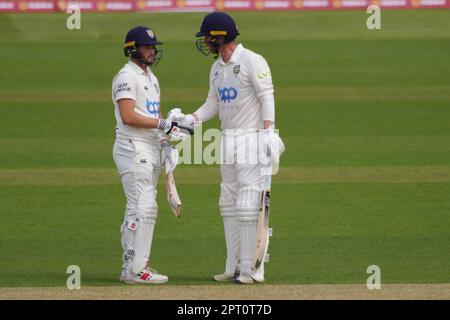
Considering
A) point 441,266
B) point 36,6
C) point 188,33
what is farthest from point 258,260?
point 36,6

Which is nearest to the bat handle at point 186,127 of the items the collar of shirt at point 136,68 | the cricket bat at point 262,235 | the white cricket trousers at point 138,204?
the white cricket trousers at point 138,204

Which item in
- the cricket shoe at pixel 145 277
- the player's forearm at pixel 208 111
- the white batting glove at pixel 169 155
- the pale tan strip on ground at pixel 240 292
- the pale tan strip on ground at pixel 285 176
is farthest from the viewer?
the pale tan strip on ground at pixel 285 176

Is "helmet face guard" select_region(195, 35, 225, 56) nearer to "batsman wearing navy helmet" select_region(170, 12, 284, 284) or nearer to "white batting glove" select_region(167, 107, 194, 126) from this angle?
"batsman wearing navy helmet" select_region(170, 12, 284, 284)

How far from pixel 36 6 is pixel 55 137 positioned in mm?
15153

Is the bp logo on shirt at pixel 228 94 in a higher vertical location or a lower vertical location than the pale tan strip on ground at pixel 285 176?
higher

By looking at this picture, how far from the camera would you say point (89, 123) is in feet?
63.2

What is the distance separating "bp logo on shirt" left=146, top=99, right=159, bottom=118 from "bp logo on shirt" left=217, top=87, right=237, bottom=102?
51cm

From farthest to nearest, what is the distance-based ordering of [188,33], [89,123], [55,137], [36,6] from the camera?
[36,6]
[188,33]
[89,123]
[55,137]

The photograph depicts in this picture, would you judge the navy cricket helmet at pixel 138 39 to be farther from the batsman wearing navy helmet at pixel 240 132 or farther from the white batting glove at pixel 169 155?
the white batting glove at pixel 169 155

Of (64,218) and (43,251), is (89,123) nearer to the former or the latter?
(64,218)

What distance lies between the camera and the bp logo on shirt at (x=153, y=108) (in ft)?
29.8

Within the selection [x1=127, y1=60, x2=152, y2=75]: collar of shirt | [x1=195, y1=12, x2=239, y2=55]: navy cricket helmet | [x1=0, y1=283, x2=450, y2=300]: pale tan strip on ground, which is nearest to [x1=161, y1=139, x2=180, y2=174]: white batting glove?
[x1=127, y1=60, x2=152, y2=75]: collar of shirt

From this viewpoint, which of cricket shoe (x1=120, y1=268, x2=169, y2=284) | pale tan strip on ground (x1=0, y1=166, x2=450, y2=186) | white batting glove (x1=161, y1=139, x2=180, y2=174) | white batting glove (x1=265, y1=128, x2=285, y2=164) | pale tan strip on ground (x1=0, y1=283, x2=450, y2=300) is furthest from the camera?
pale tan strip on ground (x1=0, y1=166, x2=450, y2=186)

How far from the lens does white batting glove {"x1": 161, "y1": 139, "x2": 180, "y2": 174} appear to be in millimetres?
9102
